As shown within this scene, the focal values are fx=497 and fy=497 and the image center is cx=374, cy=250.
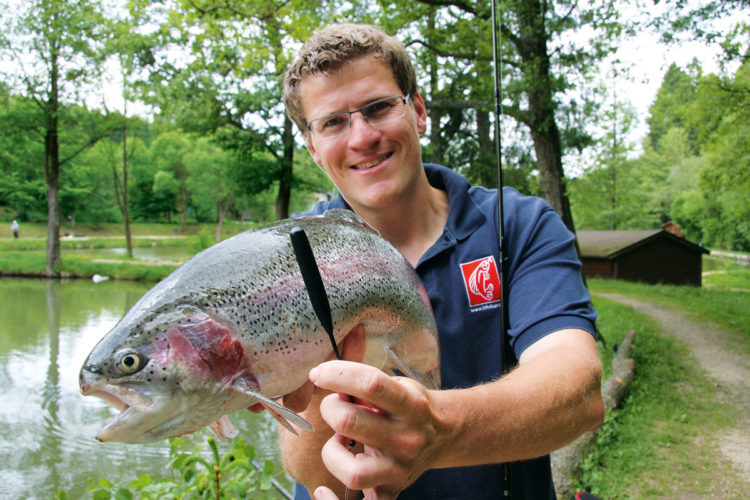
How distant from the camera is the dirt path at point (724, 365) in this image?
632 centimetres

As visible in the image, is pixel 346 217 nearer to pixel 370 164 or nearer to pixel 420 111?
pixel 370 164

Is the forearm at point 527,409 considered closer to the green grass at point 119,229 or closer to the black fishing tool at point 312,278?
the black fishing tool at point 312,278

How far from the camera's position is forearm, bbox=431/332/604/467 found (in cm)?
122

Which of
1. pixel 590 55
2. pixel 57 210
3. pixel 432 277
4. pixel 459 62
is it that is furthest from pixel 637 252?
pixel 57 210

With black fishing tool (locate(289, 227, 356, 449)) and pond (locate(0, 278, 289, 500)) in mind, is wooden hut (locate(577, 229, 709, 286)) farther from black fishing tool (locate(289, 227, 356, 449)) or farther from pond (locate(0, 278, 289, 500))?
black fishing tool (locate(289, 227, 356, 449))

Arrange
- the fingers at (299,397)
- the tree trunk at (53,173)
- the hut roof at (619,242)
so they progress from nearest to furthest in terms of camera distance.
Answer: the fingers at (299,397), the tree trunk at (53,173), the hut roof at (619,242)

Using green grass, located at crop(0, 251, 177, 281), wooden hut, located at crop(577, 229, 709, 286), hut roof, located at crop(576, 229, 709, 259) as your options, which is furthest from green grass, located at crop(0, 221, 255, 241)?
wooden hut, located at crop(577, 229, 709, 286)

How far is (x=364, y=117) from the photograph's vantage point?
2.02 meters

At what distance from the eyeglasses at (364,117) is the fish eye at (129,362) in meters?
1.25

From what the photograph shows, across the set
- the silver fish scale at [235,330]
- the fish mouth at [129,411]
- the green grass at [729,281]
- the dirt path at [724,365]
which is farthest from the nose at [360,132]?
the green grass at [729,281]

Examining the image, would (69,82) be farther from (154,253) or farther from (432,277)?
(432,277)

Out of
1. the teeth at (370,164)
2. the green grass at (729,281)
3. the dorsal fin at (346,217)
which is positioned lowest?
the green grass at (729,281)

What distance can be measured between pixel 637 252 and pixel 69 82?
105 ft

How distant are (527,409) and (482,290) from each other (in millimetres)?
833
